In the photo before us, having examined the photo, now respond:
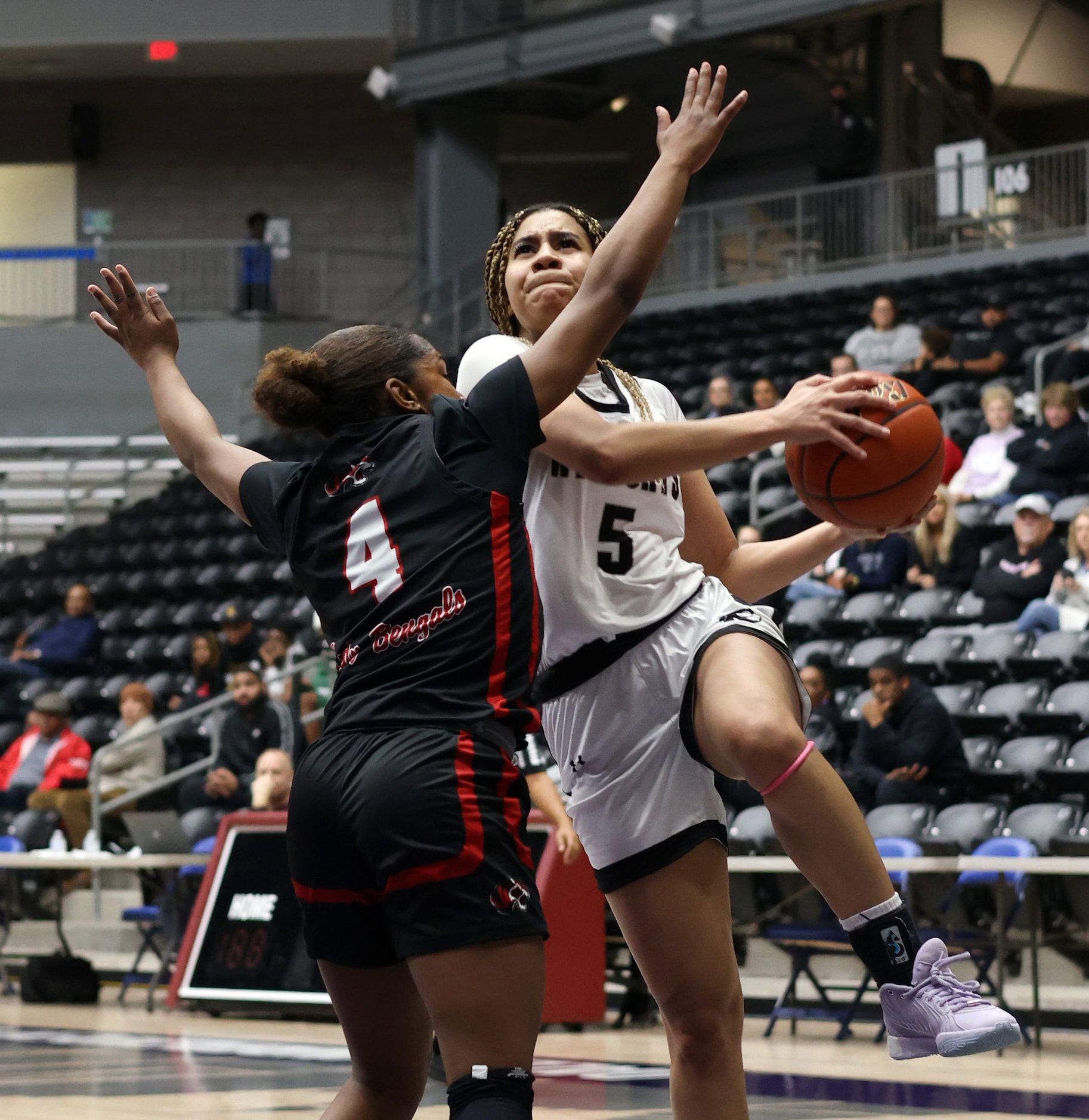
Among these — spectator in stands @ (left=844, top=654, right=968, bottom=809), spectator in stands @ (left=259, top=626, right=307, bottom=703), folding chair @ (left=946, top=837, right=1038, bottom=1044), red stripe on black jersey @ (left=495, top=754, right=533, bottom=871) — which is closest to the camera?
red stripe on black jersey @ (left=495, top=754, right=533, bottom=871)

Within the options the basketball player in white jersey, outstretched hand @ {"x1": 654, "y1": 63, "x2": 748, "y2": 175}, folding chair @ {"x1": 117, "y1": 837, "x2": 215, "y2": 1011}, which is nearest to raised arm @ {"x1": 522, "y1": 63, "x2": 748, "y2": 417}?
outstretched hand @ {"x1": 654, "y1": 63, "x2": 748, "y2": 175}

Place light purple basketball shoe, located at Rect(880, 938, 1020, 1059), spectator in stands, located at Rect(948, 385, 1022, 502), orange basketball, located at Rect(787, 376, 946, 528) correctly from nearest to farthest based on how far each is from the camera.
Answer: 1. light purple basketball shoe, located at Rect(880, 938, 1020, 1059)
2. orange basketball, located at Rect(787, 376, 946, 528)
3. spectator in stands, located at Rect(948, 385, 1022, 502)

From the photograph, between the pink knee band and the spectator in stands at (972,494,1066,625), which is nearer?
the pink knee band

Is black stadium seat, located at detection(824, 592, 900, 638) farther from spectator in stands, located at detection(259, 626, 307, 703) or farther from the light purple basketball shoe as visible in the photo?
the light purple basketball shoe

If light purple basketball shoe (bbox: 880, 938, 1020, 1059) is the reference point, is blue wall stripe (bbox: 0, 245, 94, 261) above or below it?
above

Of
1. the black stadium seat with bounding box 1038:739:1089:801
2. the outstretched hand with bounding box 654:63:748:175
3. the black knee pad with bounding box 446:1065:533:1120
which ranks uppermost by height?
the outstretched hand with bounding box 654:63:748:175

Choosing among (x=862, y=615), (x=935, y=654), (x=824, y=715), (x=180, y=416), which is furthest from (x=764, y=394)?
(x=180, y=416)

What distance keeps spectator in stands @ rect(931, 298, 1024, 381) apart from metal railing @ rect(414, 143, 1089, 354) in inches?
125

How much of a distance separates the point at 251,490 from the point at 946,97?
1777cm

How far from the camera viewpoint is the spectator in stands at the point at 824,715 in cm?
831

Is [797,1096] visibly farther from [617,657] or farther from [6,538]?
[6,538]

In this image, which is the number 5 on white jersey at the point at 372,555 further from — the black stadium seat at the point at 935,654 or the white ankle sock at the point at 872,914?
the black stadium seat at the point at 935,654

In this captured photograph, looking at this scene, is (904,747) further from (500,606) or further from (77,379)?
(77,379)

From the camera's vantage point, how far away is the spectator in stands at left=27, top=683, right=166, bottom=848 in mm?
10836
